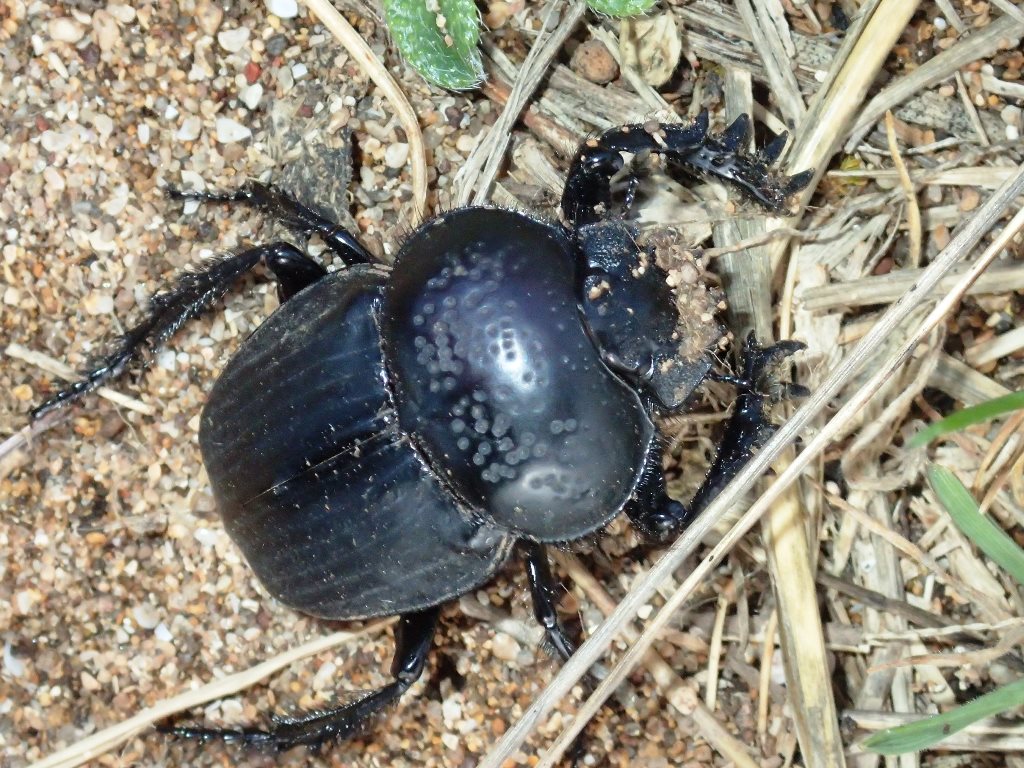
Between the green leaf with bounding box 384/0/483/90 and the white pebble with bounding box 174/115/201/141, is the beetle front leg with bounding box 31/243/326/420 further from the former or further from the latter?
the green leaf with bounding box 384/0/483/90

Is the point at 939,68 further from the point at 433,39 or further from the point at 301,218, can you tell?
the point at 301,218

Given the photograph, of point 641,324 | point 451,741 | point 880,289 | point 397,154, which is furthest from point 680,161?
point 451,741

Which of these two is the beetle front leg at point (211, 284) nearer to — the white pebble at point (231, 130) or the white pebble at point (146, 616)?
the white pebble at point (231, 130)

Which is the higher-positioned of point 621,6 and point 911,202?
point 621,6

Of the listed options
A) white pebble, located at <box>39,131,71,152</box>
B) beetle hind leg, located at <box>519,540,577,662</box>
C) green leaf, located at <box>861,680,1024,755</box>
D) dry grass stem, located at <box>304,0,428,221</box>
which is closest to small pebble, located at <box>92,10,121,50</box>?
white pebble, located at <box>39,131,71,152</box>

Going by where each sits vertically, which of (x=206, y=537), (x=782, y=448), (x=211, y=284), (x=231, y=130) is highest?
(x=782, y=448)

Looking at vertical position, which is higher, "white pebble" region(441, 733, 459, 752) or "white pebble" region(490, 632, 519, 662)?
"white pebble" region(490, 632, 519, 662)


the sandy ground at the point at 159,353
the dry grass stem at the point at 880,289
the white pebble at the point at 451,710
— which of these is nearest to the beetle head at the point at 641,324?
the dry grass stem at the point at 880,289
